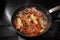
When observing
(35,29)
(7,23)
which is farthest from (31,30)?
(7,23)

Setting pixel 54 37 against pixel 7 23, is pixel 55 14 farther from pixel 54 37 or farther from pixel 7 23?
pixel 7 23

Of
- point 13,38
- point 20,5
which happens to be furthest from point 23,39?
point 20,5

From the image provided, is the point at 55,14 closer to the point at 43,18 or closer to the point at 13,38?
the point at 43,18

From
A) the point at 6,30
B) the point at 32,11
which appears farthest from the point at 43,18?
the point at 6,30

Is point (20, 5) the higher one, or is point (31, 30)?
point (20, 5)

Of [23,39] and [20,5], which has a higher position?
[20,5]

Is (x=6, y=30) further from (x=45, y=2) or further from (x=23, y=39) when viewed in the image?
(x=45, y=2)

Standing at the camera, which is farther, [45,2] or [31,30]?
[45,2]
